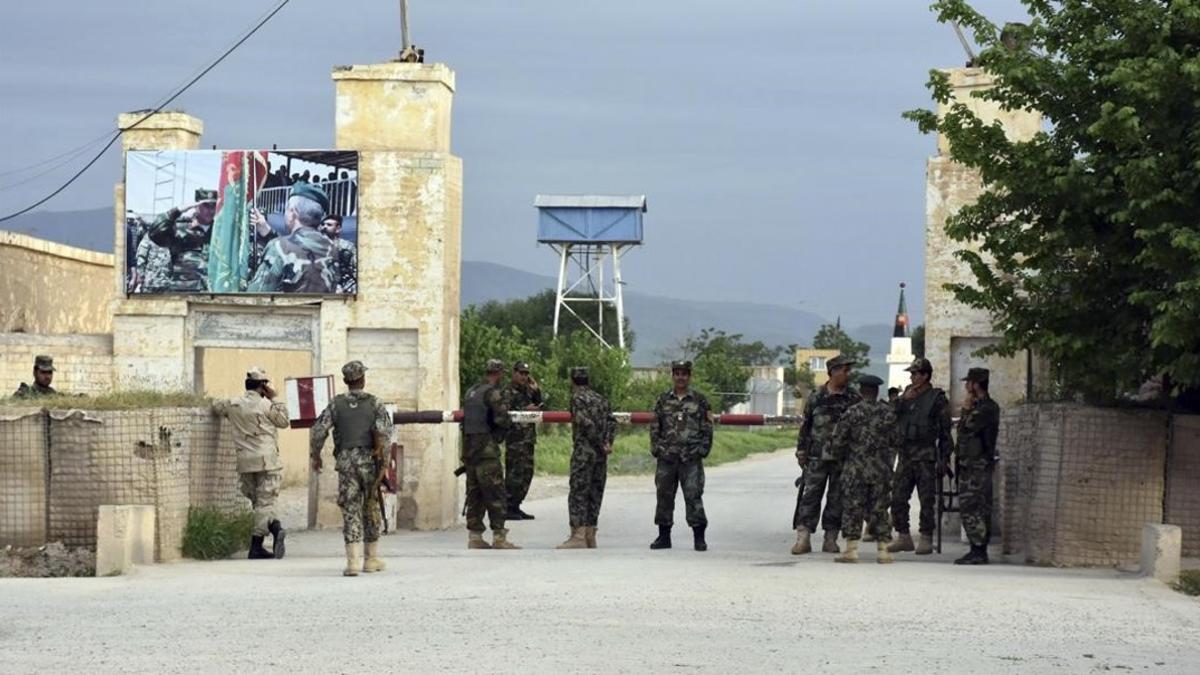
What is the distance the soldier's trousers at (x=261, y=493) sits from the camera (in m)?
17.8

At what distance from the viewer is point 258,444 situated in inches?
695

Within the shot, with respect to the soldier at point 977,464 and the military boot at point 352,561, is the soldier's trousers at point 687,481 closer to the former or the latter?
the soldier at point 977,464

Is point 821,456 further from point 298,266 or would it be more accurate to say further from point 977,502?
point 298,266

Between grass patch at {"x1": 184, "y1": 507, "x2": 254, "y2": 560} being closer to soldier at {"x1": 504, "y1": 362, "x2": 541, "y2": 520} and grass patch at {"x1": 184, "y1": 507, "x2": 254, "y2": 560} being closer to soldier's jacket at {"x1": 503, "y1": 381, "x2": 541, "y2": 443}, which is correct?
soldier at {"x1": 504, "y1": 362, "x2": 541, "y2": 520}

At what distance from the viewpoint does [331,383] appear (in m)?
22.7

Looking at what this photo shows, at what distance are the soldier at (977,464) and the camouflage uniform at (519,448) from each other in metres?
6.27

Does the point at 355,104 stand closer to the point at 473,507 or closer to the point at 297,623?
the point at 473,507

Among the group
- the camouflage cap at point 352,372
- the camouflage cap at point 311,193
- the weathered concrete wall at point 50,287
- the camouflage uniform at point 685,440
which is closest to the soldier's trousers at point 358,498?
the camouflage cap at point 352,372

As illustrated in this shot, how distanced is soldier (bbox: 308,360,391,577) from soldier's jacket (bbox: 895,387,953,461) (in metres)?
5.89

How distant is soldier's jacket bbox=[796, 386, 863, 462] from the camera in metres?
18.1

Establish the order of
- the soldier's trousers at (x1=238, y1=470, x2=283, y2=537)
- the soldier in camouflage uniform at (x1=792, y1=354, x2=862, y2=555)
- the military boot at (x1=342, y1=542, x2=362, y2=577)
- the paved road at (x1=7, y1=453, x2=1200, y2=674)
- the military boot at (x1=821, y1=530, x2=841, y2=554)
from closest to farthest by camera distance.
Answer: the paved road at (x1=7, y1=453, x2=1200, y2=674) → the military boot at (x1=342, y1=542, x2=362, y2=577) → the soldier's trousers at (x1=238, y1=470, x2=283, y2=537) → the soldier in camouflage uniform at (x1=792, y1=354, x2=862, y2=555) → the military boot at (x1=821, y1=530, x2=841, y2=554)

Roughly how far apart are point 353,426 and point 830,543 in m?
5.35

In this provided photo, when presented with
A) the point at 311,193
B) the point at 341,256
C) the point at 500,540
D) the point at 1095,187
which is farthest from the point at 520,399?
the point at 1095,187

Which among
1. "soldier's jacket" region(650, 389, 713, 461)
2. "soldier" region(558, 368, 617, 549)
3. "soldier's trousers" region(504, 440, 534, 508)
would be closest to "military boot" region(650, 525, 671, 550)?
"soldier" region(558, 368, 617, 549)
